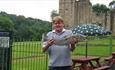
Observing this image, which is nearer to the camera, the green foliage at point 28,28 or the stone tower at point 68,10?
the green foliage at point 28,28

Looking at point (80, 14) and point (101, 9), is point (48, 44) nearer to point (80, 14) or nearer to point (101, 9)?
point (80, 14)

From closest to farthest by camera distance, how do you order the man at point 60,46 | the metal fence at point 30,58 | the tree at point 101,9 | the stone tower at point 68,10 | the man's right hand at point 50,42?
the man's right hand at point 50,42, the man at point 60,46, the metal fence at point 30,58, the stone tower at point 68,10, the tree at point 101,9

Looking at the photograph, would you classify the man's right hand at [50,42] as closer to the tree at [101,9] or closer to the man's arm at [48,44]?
the man's arm at [48,44]

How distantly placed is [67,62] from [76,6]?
4735 cm

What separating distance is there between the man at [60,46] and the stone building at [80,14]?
42.9 meters

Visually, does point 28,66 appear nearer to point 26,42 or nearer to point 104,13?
point 26,42

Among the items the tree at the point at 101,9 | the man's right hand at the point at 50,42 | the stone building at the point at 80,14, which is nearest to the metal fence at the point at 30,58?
the man's right hand at the point at 50,42

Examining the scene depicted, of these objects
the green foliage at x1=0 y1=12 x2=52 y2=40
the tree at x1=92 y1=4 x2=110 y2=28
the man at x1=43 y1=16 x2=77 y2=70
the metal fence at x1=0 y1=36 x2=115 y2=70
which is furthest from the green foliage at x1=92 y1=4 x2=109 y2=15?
the man at x1=43 y1=16 x2=77 y2=70

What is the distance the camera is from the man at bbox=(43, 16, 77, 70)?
5.76 meters

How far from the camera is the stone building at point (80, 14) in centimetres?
5149

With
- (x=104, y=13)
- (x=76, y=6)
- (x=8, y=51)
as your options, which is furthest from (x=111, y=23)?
(x=8, y=51)

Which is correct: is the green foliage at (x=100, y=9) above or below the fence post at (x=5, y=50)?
above

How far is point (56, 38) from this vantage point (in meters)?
5.76

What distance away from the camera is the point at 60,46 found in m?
5.80
